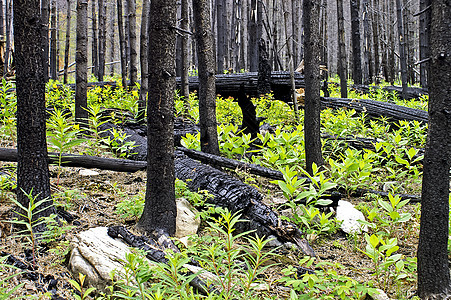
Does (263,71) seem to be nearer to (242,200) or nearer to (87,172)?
(87,172)

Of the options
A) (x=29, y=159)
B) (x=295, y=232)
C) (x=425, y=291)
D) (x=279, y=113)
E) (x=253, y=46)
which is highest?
(x=253, y=46)

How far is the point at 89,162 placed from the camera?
4527 millimetres

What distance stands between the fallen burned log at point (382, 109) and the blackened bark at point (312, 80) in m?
3.48

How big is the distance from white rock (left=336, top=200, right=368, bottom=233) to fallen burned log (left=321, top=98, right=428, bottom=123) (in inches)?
166

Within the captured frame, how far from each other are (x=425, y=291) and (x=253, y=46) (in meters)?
12.1

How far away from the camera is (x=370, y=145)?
616cm

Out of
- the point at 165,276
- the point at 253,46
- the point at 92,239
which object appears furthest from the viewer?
the point at 253,46

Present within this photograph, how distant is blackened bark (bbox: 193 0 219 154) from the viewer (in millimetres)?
5012

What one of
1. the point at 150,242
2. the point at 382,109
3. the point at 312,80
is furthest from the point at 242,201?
the point at 382,109

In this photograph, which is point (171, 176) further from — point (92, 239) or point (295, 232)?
point (295, 232)

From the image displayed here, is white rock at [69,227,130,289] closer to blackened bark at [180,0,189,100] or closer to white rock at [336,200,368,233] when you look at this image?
white rock at [336,200,368,233]

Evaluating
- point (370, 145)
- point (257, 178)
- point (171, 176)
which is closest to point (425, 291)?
point (171, 176)

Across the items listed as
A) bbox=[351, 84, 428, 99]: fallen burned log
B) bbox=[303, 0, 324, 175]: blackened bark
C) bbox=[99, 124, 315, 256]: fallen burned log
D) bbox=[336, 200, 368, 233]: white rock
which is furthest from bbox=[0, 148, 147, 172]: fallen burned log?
bbox=[351, 84, 428, 99]: fallen burned log

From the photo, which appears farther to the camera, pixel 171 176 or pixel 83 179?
pixel 83 179
